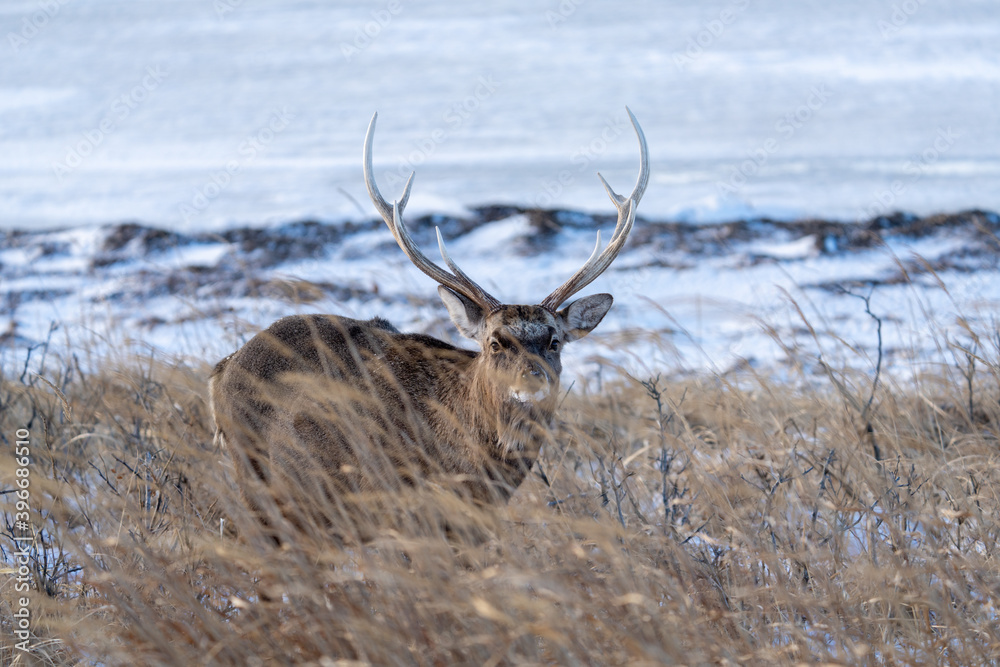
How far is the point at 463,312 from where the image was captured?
496 centimetres

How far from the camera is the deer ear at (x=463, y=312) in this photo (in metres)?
4.91

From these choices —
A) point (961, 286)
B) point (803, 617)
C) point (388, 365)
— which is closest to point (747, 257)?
point (961, 286)

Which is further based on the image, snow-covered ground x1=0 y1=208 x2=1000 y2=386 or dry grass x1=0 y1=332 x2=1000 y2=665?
snow-covered ground x1=0 y1=208 x2=1000 y2=386

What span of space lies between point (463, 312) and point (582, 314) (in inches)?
26.6

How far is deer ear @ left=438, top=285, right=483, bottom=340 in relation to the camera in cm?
491

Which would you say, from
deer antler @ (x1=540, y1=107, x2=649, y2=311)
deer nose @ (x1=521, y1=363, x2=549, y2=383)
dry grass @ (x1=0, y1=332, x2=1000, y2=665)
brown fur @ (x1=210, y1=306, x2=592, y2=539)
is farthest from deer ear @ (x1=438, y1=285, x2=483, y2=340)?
dry grass @ (x1=0, y1=332, x2=1000, y2=665)

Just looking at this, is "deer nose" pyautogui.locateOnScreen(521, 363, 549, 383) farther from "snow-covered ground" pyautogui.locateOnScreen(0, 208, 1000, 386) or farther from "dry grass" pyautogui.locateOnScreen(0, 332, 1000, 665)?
"snow-covered ground" pyautogui.locateOnScreen(0, 208, 1000, 386)

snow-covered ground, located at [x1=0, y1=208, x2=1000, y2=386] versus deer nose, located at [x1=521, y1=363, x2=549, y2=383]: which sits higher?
deer nose, located at [x1=521, y1=363, x2=549, y2=383]

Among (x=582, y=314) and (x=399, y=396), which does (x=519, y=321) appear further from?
(x=399, y=396)

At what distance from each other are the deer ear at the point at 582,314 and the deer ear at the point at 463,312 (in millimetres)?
459

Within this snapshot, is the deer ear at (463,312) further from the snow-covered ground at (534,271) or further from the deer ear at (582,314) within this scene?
the snow-covered ground at (534,271)

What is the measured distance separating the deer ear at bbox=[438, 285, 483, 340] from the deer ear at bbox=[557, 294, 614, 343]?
1.51 ft

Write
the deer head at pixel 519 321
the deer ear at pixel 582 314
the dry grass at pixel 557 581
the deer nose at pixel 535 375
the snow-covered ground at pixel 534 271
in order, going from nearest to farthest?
the dry grass at pixel 557 581, the deer nose at pixel 535 375, the deer head at pixel 519 321, the deer ear at pixel 582 314, the snow-covered ground at pixel 534 271

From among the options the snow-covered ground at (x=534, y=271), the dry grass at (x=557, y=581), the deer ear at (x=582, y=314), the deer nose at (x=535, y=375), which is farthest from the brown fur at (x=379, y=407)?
the snow-covered ground at (x=534, y=271)
